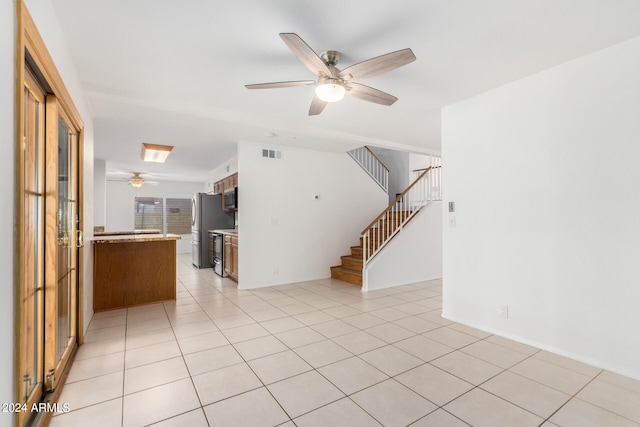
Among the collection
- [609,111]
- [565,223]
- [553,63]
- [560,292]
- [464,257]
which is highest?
[553,63]

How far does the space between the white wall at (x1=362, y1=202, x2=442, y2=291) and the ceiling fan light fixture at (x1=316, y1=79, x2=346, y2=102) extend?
3264mm

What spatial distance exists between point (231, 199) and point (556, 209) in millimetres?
5149

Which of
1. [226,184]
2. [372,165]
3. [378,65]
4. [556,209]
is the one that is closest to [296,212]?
[226,184]

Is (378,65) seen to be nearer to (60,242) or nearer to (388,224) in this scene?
(60,242)

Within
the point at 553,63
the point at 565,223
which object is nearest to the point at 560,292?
the point at 565,223

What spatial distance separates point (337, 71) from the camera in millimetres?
2408

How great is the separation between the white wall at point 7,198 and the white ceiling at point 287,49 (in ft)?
3.47

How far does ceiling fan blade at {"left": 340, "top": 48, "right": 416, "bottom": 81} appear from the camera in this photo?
6.77 feet

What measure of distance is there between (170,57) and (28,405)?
8.45 feet

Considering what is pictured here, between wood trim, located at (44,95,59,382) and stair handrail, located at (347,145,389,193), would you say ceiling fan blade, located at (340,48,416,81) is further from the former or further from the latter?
stair handrail, located at (347,145,389,193)

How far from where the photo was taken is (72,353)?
2.63 meters

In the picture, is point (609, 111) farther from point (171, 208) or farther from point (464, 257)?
point (171, 208)

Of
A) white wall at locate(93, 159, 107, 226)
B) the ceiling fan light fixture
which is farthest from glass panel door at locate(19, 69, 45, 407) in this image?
Result: white wall at locate(93, 159, 107, 226)

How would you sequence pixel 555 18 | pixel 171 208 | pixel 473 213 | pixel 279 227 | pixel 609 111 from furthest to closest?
pixel 171 208 < pixel 279 227 < pixel 473 213 < pixel 609 111 < pixel 555 18
